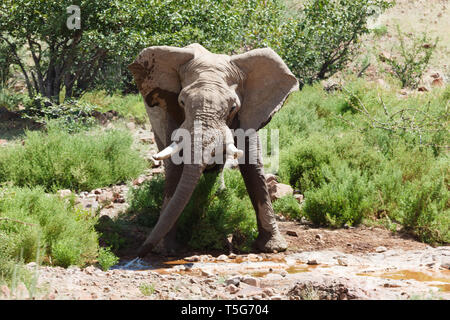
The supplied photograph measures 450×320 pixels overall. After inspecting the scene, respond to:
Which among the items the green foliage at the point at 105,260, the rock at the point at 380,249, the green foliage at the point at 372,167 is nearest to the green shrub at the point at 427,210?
the green foliage at the point at 372,167

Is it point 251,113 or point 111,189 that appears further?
point 111,189

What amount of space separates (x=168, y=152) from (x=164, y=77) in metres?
1.10

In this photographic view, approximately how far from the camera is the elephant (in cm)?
548

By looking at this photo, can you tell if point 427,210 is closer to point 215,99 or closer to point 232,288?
point 215,99

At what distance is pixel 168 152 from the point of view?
5.32 m

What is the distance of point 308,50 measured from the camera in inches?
607

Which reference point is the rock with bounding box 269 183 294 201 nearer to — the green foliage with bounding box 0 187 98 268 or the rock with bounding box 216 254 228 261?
the rock with bounding box 216 254 228 261

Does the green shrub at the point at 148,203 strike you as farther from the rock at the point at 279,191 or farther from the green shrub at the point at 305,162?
the green shrub at the point at 305,162

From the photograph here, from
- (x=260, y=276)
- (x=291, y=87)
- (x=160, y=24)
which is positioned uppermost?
(x=160, y=24)

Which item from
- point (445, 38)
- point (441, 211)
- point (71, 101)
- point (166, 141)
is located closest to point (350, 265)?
point (441, 211)

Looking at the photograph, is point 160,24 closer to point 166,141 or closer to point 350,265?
point 166,141

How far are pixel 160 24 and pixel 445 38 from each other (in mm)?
21371

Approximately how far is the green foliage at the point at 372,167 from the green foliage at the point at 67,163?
2.61m

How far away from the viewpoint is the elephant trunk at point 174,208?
514 cm
